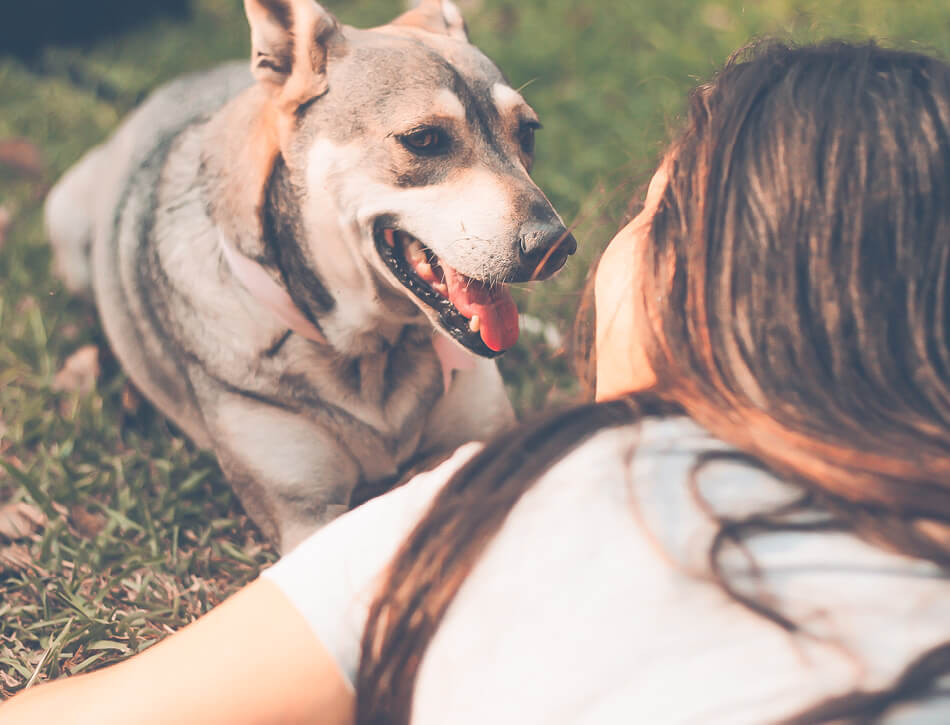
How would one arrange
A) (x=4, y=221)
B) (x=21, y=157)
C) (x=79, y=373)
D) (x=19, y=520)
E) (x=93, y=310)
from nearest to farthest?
1. (x=19, y=520)
2. (x=79, y=373)
3. (x=93, y=310)
4. (x=4, y=221)
5. (x=21, y=157)

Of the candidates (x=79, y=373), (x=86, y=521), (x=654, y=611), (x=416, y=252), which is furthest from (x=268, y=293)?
(x=654, y=611)

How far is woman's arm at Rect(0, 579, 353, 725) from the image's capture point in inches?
42.3

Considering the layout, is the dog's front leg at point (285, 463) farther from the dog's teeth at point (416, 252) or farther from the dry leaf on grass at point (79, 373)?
the dry leaf on grass at point (79, 373)

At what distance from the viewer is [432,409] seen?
2.47 m

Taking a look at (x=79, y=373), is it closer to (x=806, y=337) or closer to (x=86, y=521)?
(x=86, y=521)

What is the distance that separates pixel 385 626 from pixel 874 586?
522 mm

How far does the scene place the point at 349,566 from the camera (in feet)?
3.58

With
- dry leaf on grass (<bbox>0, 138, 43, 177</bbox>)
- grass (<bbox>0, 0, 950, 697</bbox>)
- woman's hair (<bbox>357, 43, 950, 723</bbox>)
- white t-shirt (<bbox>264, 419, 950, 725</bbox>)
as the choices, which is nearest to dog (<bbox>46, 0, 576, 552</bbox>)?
grass (<bbox>0, 0, 950, 697</bbox>)

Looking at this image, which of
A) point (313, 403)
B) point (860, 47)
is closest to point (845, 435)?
point (860, 47)

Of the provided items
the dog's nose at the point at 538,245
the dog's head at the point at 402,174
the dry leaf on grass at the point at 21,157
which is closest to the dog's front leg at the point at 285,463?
the dog's head at the point at 402,174

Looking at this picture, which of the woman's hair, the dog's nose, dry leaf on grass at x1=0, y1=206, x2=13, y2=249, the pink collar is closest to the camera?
the woman's hair

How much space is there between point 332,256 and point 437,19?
0.81 metres

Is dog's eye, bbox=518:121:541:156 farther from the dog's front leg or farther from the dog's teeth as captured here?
the dog's front leg

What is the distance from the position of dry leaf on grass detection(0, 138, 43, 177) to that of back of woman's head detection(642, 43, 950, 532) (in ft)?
11.8
